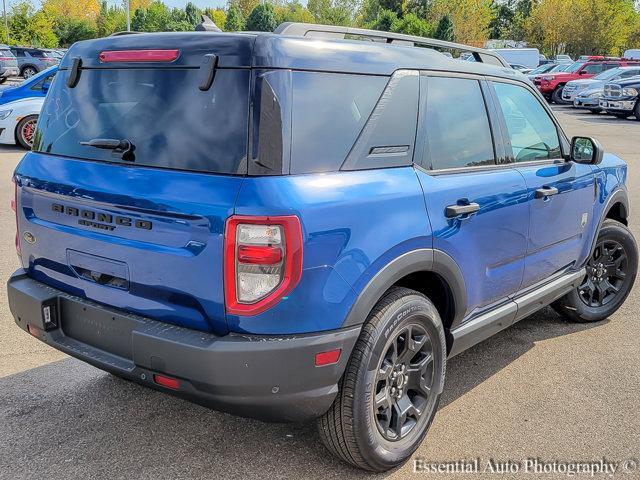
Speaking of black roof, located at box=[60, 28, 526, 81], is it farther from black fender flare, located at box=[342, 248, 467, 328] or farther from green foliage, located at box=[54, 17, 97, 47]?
green foliage, located at box=[54, 17, 97, 47]

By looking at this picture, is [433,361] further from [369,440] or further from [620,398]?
[620,398]

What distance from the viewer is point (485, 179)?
339cm

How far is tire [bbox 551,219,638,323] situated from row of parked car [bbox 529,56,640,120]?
61.4ft

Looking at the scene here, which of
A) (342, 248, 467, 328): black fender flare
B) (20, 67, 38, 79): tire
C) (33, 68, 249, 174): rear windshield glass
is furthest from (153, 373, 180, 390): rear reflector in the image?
(20, 67, 38, 79): tire

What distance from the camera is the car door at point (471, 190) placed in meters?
3.08

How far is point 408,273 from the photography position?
2861 mm

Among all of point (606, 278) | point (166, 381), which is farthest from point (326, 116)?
point (606, 278)

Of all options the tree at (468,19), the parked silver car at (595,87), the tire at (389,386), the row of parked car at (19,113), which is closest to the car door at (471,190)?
the tire at (389,386)

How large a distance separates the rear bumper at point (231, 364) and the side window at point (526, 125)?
6.07ft

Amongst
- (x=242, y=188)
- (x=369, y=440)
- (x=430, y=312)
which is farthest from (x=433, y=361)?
(x=242, y=188)

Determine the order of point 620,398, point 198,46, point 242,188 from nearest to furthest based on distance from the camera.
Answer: point 242,188 < point 198,46 < point 620,398

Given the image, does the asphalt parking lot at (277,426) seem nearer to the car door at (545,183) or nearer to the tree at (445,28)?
the car door at (545,183)

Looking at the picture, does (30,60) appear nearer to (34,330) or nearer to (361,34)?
(34,330)

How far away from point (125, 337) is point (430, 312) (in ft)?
4.52
